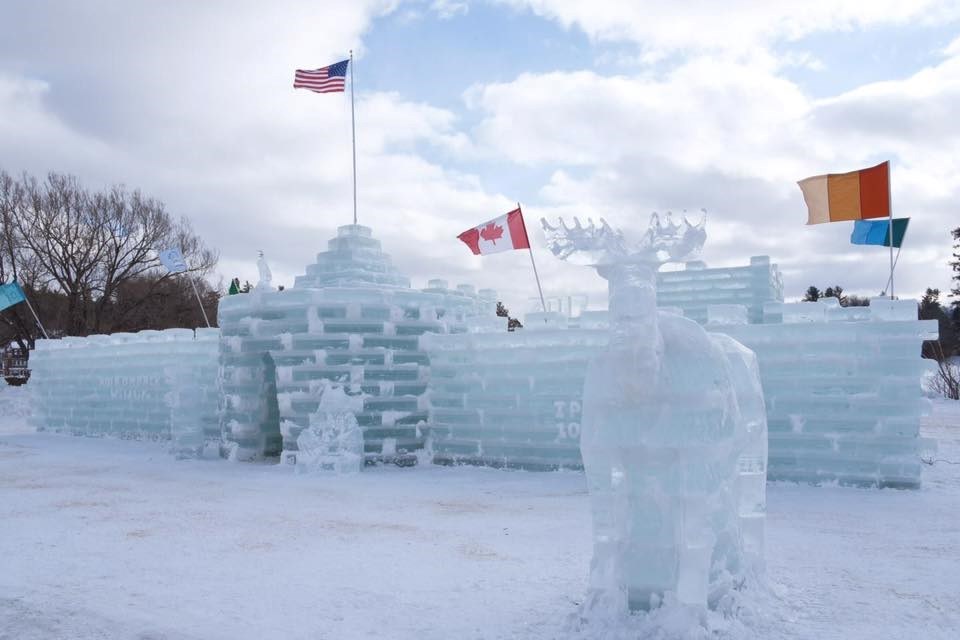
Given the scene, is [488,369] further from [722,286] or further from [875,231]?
[875,231]

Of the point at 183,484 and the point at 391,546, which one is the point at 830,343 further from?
the point at 183,484

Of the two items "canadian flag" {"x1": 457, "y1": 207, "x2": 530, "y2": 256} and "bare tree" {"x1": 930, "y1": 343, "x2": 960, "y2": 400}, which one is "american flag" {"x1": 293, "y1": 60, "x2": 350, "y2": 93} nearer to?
"canadian flag" {"x1": 457, "y1": 207, "x2": 530, "y2": 256}

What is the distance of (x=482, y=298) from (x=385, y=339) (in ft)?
16.2

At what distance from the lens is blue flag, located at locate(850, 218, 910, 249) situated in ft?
43.4

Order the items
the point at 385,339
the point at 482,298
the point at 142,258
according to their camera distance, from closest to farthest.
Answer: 1. the point at 385,339
2. the point at 482,298
3. the point at 142,258

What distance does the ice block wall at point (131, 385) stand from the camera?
16.0 m

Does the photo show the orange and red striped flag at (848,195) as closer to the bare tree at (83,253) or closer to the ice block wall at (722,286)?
the ice block wall at (722,286)

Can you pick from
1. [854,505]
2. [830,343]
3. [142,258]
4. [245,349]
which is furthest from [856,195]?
[142,258]

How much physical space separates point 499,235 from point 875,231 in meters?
7.01

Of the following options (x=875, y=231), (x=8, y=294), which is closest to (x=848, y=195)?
(x=875, y=231)

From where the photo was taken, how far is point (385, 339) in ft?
45.1

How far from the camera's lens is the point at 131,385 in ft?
63.9

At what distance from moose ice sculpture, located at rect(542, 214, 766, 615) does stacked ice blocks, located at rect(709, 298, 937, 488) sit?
A: 636 centimetres

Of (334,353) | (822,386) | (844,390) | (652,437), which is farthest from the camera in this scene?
(334,353)
